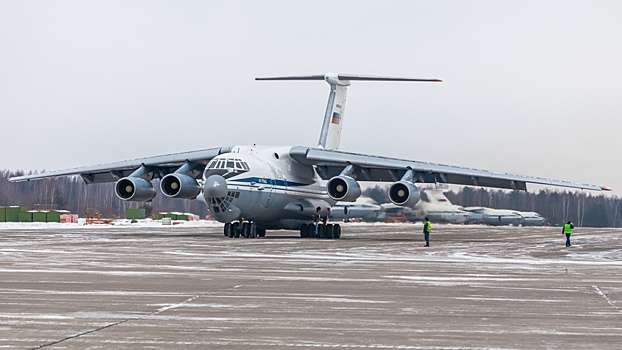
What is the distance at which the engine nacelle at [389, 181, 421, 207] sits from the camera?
105 ft

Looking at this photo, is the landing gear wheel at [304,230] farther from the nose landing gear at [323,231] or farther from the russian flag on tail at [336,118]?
the russian flag on tail at [336,118]

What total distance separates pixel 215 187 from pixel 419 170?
7.10 m

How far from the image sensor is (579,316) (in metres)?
9.85

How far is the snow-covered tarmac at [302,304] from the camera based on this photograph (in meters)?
7.97

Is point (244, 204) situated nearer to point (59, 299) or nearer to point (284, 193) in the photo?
point (284, 193)

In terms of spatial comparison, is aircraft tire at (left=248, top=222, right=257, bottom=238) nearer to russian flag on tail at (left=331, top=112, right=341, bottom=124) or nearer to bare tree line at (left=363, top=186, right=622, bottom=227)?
russian flag on tail at (left=331, top=112, right=341, bottom=124)

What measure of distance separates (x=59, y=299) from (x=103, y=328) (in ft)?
8.69

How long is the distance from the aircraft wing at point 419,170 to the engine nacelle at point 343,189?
1.05 m

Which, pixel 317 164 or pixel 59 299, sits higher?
pixel 317 164

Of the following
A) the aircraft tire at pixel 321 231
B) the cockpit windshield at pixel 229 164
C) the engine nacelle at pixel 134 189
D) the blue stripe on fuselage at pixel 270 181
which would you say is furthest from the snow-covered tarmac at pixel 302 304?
the aircraft tire at pixel 321 231

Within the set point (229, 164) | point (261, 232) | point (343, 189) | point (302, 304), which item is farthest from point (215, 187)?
point (302, 304)

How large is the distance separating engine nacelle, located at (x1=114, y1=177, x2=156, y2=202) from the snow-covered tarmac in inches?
551

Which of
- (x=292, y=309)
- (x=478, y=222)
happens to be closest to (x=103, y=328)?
(x=292, y=309)

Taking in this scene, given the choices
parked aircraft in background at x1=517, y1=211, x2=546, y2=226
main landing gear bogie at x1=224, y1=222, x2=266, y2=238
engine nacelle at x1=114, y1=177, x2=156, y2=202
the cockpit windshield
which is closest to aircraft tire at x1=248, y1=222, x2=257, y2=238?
main landing gear bogie at x1=224, y1=222, x2=266, y2=238
